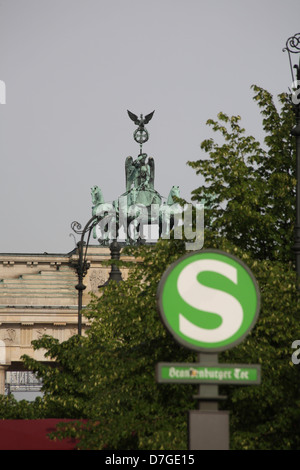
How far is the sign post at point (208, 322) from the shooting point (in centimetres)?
852

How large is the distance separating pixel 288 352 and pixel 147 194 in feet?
201

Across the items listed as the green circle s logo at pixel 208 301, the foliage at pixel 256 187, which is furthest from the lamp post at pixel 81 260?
the green circle s logo at pixel 208 301

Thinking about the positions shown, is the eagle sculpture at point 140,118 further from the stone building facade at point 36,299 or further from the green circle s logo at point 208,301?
the green circle s logo at point 208,301

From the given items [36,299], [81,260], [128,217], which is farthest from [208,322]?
[36,299]

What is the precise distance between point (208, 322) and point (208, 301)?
0.20m

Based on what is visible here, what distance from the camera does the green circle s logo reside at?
881 cm

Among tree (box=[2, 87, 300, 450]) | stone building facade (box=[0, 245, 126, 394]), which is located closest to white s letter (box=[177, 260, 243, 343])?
tree (box=[2, 87, 300, 450])

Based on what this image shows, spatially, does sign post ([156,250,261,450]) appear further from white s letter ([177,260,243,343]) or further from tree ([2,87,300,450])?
tree ([2,87,300,450])

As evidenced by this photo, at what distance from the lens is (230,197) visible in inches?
1125

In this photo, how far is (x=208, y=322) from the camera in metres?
8.88

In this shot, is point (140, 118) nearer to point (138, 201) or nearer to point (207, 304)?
point (138, 201)
